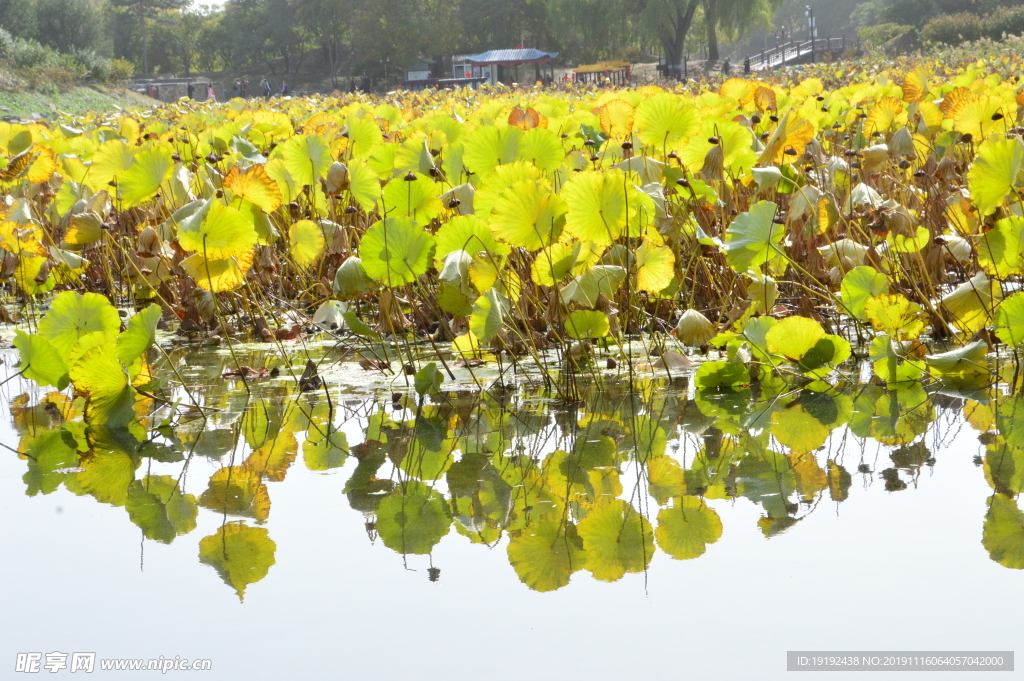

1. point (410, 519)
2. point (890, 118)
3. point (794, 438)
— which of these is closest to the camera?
point (410, 519)

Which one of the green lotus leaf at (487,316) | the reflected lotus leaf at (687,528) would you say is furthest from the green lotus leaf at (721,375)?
the reflected lotus leaf at (687,528)

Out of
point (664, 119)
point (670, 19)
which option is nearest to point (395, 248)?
point (664, 119)

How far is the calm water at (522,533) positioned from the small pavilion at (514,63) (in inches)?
1578

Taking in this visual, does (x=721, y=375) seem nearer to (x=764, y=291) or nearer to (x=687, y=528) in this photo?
(x=764, y=291)

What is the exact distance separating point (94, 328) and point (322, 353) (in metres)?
0.66

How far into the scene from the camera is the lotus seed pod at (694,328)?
7.03ft

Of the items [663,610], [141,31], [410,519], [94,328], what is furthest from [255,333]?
[141,31]

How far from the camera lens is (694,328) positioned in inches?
84.7

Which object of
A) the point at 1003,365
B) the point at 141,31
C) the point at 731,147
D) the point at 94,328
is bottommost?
the point at 1003,365

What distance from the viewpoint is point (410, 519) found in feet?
4.51

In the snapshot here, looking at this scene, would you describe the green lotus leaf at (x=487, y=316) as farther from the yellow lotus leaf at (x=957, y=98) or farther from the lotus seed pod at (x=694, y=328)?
the yellow lotus leaf at (x=957, y=98)

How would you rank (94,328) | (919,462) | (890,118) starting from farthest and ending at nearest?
(890,118) < (94,328) < (919,462)

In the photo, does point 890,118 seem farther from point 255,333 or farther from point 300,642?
point 300,642

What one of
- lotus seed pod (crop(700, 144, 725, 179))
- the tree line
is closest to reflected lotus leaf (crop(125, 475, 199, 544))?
lotus seed pod (crop(700, 144, 725, 179))
